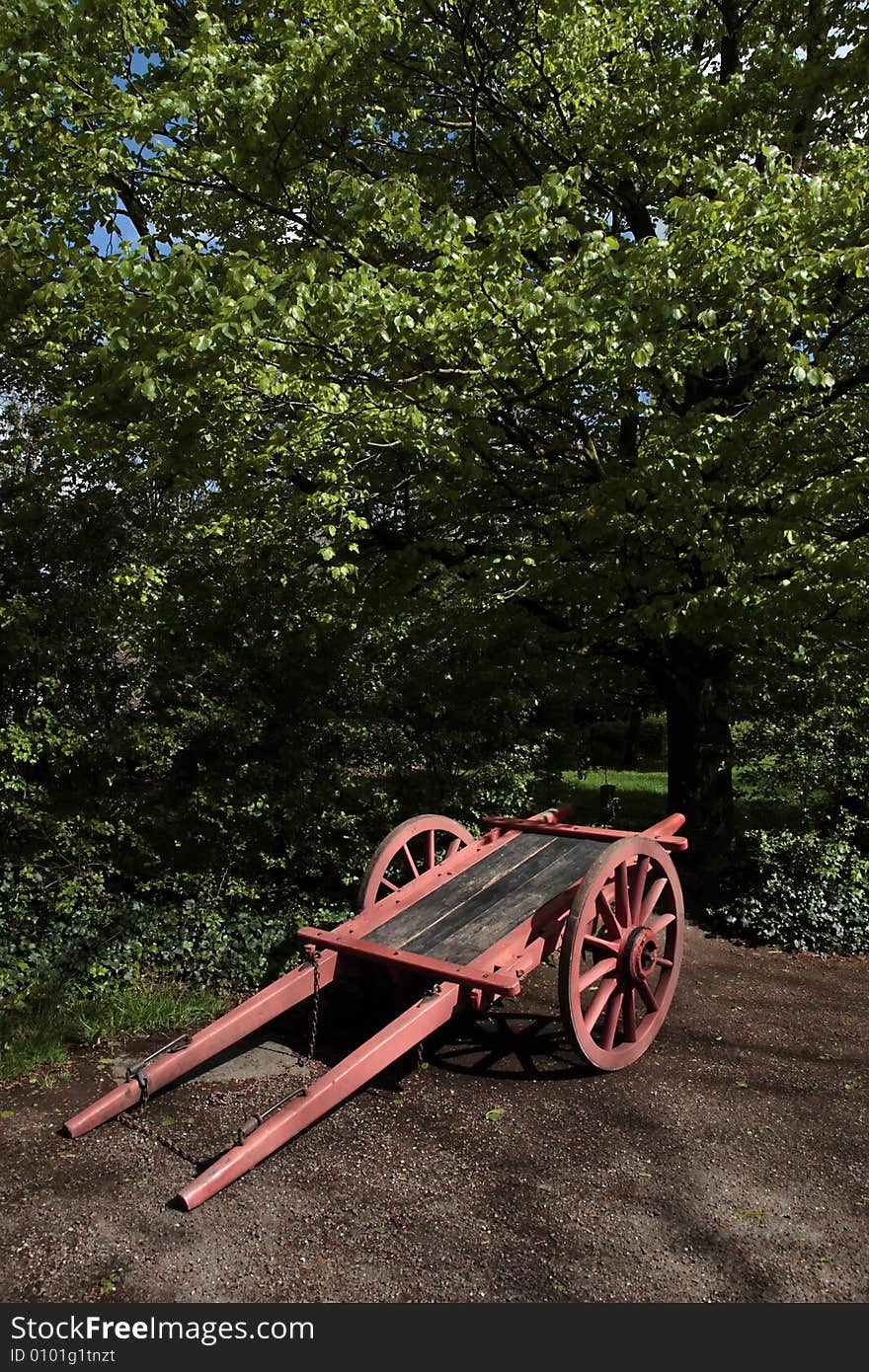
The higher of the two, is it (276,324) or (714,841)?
(276,324)

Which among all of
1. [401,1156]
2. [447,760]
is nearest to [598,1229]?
[401,1156]

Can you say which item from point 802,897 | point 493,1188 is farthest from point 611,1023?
point 802,897

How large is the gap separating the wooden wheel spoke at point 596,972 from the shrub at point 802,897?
9.12ft

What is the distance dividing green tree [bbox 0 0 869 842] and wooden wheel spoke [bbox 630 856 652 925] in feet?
7.51

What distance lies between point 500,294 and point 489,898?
10.8 ft

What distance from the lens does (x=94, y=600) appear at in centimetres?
559

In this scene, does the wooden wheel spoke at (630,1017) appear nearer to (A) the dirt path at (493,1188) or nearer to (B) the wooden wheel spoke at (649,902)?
(A) the dirt path at (493,1188)

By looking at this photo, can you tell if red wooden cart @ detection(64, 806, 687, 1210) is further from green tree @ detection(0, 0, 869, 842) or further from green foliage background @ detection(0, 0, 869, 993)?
green tree @ detection(0, 0, 869, 842)

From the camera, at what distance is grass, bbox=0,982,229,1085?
170 inches

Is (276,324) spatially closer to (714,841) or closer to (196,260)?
(196,260)

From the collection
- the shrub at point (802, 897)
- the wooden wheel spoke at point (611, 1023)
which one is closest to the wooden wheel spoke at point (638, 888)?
the wooden wheel spoke at point (611, 1023)

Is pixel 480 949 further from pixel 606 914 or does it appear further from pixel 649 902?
pixel 649 902

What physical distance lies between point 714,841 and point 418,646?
325 centimetres

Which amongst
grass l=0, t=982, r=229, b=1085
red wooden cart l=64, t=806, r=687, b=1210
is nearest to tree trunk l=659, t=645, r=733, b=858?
red wooden cart l=64, t=806, r=687, b=1210
